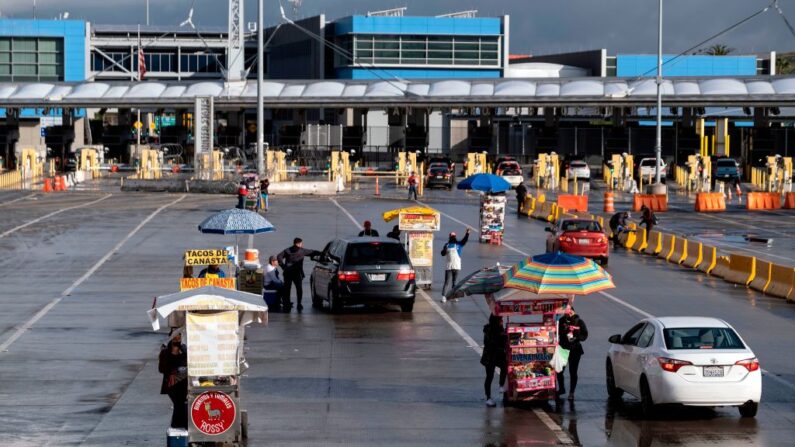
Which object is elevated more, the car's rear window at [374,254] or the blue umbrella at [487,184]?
the blue umbrella at [487,184]

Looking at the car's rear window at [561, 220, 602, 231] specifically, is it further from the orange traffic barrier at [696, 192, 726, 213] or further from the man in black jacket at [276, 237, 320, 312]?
the orange traffic barrier at [696, 192, 726, 213]

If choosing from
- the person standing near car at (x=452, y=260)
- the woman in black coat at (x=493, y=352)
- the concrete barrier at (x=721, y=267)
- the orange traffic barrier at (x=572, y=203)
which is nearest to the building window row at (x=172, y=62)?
the orange traffic barrier at (x=572, y=203)

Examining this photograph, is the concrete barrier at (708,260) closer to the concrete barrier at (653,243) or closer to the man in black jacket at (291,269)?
the concrete barrier at (653,243)

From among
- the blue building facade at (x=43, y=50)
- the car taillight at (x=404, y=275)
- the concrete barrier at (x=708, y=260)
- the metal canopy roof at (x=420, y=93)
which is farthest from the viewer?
the blue building facade at (x=43, y=50)

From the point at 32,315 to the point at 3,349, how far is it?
450 cm

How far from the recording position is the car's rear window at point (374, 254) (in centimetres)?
2786

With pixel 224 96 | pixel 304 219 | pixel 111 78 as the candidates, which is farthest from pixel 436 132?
pixel 304 219

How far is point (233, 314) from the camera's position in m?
15.3

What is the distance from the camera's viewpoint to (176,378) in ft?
50.3

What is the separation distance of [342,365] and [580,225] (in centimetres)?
2154

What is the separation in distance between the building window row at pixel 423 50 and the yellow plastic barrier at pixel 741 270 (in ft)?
329

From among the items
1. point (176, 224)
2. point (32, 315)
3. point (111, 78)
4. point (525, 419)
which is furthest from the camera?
point (111, 78)

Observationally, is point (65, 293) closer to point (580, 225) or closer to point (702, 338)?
point (580, 225)

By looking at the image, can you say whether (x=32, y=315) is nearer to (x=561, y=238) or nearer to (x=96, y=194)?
(x=561, y=238)
